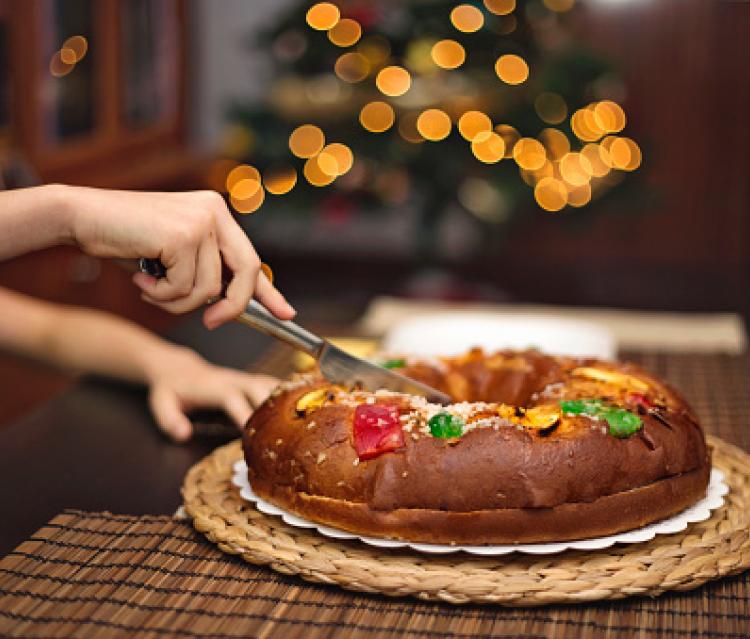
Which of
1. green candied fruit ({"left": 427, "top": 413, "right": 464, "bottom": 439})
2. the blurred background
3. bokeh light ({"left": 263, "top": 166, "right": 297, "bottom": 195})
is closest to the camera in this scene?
green candied fruit ({"left": 427, "top": 413, "right": 464, "bottom": 439})

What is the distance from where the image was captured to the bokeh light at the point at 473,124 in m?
3.49

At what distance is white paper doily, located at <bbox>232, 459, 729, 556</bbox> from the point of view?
1.02 m

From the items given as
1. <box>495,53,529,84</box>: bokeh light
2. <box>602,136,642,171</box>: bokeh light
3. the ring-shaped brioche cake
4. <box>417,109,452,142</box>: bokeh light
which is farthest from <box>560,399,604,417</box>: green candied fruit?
<box>602,136,642,171</box>: bokeh light

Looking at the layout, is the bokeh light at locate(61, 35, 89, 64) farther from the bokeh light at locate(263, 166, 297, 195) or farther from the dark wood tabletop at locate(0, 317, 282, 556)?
the dark wood tabletop at locate(0, 317, 282, 556)

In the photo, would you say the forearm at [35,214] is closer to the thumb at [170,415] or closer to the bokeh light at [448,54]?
the thumb at [170,415]

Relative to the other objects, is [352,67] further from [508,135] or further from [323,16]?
[508,135]

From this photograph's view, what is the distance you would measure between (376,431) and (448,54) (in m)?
2.56

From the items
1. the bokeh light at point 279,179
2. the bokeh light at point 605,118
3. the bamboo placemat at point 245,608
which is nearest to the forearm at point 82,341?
the bamboo placemat at point 245,608

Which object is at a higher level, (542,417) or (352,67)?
(542,417)

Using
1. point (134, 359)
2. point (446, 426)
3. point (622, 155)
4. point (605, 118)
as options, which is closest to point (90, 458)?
point (134, 359)

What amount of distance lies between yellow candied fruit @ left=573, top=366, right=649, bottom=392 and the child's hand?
0.43 meters

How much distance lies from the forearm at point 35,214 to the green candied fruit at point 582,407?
479 millimetres

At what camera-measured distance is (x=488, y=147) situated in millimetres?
3557

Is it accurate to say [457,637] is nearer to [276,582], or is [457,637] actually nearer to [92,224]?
[276,582]
